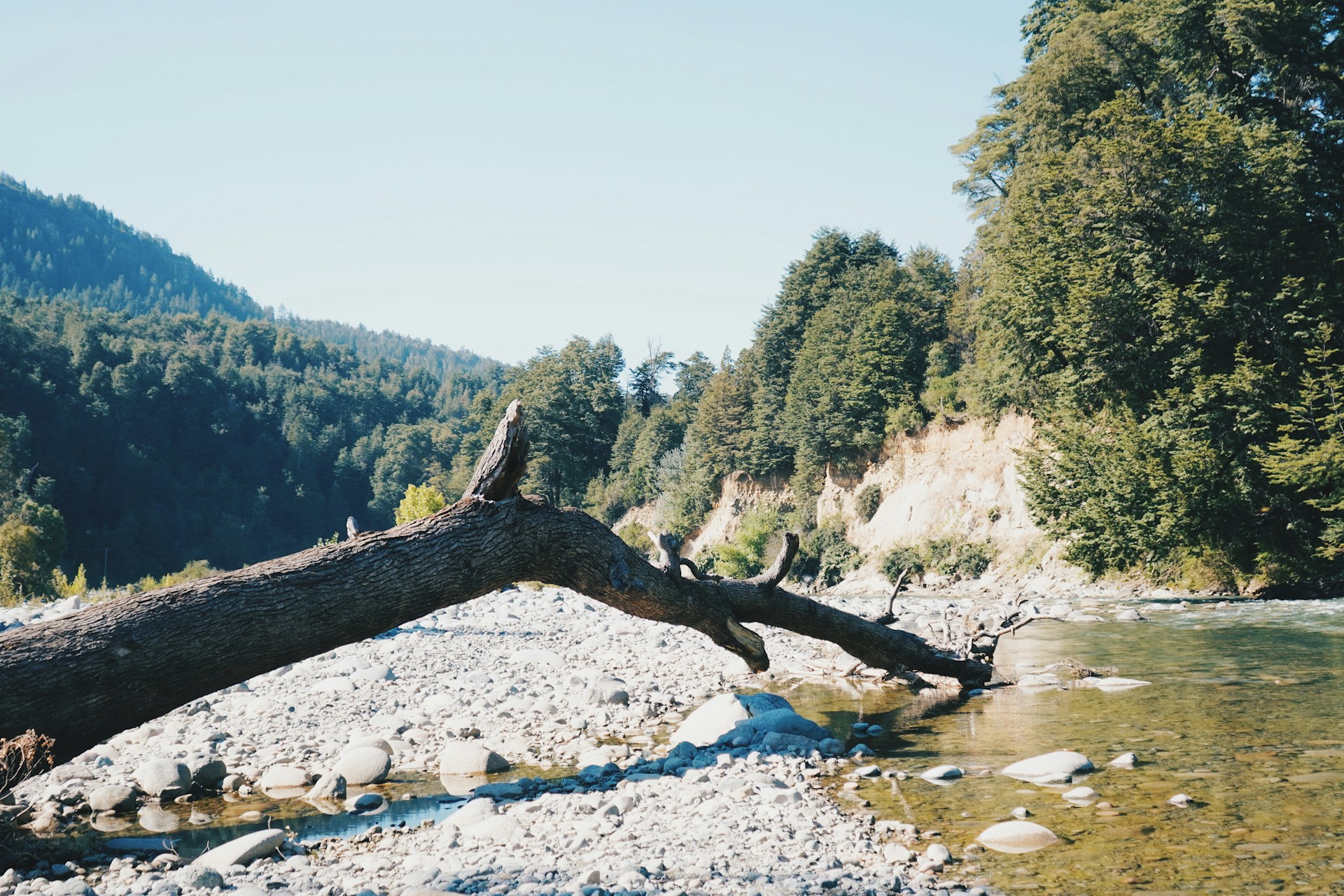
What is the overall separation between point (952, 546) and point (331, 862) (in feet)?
118

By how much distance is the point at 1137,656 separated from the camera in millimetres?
12281

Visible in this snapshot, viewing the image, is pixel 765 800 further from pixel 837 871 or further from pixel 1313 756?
pixel 1313 756

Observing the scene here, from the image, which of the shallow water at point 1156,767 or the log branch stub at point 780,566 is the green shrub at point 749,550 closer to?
the shallow water at point 1156,767

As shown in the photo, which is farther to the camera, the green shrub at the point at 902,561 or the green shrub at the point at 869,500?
the green shrub at the point at 869,500

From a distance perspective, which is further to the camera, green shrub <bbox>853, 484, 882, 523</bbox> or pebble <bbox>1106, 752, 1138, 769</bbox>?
green shrub <bbox>853, 484, 882, 523</bbox>

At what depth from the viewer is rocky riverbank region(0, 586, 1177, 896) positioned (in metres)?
4.66

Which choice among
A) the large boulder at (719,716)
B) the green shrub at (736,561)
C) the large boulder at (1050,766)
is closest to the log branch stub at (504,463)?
the large boulder at (719,716)

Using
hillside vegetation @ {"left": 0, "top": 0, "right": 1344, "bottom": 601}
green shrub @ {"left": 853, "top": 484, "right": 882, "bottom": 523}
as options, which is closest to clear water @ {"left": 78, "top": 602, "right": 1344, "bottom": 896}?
hillside vegetation @ {"left": 0, "top": 0, "right": 1344, "bottom": 601}

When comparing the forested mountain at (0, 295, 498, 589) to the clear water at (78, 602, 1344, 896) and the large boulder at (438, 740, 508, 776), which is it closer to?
the large boulder at (438, 740, 508, 776)

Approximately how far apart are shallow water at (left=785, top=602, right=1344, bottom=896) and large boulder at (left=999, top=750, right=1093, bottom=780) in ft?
0.41

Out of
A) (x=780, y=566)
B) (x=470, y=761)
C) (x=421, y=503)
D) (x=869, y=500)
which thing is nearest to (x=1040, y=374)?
(x=869, y=500)

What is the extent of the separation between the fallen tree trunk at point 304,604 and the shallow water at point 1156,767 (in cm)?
289

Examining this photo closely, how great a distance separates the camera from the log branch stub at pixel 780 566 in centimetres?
871

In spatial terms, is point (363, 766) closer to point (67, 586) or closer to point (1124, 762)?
point (1124, 762)
